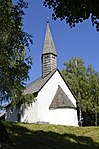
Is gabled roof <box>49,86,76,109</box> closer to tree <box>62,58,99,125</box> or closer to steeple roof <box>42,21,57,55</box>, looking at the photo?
steeple roof <box>42,21,57,55</box>

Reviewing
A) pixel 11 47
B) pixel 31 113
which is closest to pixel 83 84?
pixel 31 113

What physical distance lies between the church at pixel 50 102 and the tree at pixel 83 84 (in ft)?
21.9

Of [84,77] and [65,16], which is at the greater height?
[84,77]

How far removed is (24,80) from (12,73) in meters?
2.05

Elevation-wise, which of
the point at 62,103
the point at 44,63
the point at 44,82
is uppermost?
the point at 44,63

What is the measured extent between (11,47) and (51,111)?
18175mm

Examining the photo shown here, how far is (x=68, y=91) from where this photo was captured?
139 ft

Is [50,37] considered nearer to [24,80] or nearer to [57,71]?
[57,71]

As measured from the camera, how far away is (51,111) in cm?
3831

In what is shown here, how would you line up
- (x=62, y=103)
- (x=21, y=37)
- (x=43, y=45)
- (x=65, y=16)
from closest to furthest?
(x=65, y=16)
(x=21, y=37)
(x=62, y=103)
(x=43, y=45)

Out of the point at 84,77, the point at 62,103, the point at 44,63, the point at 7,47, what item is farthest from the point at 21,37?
the point at 84,77

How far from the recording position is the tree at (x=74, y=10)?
31.9ft

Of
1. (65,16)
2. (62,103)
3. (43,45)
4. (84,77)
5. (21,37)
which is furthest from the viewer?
(84,77)

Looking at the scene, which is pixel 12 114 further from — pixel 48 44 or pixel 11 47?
pixel 11 47
